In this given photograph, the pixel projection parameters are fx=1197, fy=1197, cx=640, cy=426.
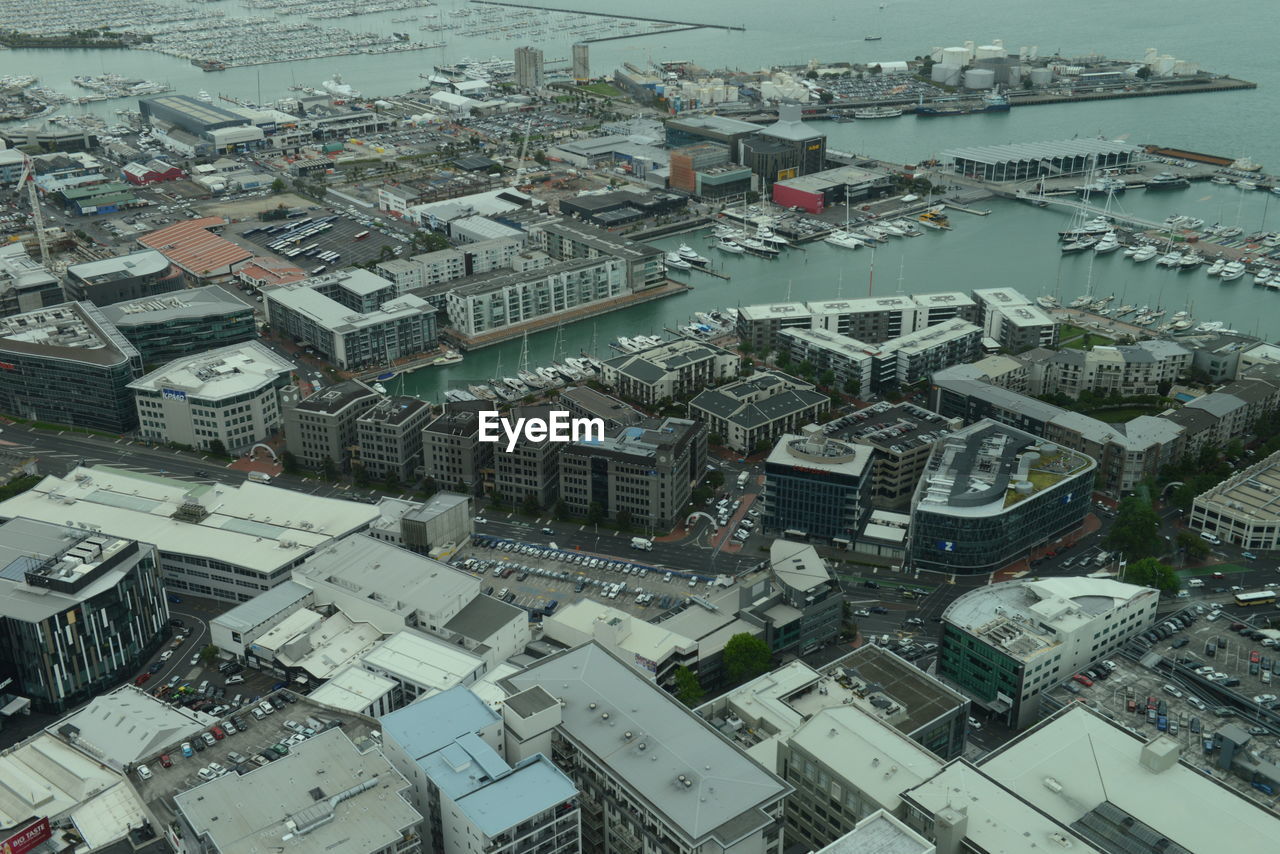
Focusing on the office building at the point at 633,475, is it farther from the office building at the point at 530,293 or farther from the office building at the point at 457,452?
the office building at the point at 530,293

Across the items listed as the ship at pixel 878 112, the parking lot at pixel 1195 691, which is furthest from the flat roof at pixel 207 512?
the ship at pixel 878 112

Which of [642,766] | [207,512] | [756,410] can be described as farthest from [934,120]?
[642,766]

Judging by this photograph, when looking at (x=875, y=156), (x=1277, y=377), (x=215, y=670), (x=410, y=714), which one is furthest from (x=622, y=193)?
(x=410, y=714)

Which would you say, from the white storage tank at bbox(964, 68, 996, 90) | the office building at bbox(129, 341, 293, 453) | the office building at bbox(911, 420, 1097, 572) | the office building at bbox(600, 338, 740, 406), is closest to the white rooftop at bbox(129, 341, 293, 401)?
the office building at bbox(129, 341, 293, 453)

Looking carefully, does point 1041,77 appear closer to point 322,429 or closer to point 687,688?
point 322,429

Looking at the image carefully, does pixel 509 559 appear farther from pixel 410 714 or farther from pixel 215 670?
pixel 410 714
